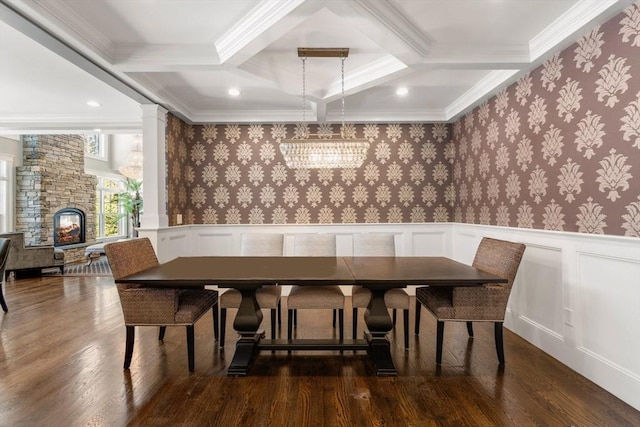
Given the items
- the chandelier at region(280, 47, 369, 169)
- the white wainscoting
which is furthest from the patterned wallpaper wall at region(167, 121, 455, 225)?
the chandelier at region(280, 47, 369, 169)

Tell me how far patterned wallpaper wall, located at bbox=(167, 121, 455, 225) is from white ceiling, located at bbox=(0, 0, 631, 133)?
1.80 feet

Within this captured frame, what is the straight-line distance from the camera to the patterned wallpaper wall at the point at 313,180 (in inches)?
185

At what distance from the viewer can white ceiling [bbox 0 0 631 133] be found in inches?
86.9

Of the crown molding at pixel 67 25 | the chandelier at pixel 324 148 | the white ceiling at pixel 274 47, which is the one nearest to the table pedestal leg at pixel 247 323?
the chandelier at pixel 324 148

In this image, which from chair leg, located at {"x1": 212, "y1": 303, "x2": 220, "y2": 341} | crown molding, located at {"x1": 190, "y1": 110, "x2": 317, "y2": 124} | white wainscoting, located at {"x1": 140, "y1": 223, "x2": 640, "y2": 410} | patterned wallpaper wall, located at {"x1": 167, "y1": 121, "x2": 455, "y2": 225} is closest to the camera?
white wainscoting, located at {"x1": 140, "y1": 223, "x2": 640, "y2": 410}

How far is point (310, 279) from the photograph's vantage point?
2.09 meters

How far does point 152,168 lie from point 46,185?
515cm

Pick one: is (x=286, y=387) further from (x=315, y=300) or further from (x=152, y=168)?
(x=152, y=168)

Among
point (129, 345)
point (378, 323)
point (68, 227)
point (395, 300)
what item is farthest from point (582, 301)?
point (68, 227)

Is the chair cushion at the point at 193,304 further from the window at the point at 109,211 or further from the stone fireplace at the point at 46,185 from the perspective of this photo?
the window at the point at 109,211

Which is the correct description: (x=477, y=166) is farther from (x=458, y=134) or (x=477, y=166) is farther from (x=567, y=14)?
(x=567, y=14)

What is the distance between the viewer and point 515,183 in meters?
3.18

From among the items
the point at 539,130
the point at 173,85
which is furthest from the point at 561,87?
the point at 173,85

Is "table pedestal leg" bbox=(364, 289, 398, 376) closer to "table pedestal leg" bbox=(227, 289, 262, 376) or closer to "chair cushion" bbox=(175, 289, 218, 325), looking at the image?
"table pedestal leg" bbox=(227, 289, 262, 376)
